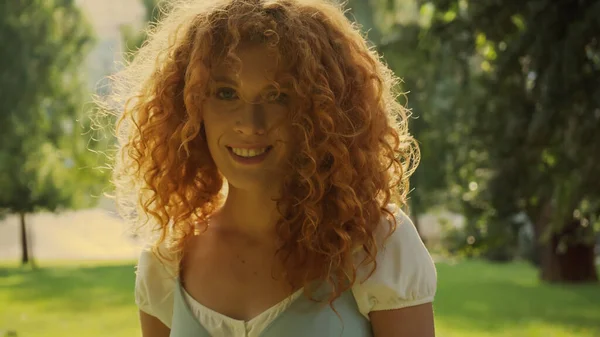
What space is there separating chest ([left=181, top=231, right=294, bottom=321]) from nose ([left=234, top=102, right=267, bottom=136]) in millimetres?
211

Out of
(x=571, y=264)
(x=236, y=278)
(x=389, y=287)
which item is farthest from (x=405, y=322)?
(x=571, y=264)

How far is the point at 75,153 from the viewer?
13781mm

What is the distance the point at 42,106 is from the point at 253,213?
12.0m

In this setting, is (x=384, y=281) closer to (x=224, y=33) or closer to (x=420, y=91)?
(x=224, y=33)

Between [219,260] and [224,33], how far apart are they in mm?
377

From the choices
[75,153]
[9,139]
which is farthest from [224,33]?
[75,153]

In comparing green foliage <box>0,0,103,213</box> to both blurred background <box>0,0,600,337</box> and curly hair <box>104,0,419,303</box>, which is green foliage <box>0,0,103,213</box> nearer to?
blurred background <box>0,0,600,337</box>

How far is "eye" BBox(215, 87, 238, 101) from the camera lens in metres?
1.42

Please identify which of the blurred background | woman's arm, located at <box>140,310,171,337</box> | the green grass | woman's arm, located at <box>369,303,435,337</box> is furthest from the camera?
the green grass

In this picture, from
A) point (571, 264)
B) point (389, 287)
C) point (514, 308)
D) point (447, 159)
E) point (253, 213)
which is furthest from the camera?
point (571, 264)

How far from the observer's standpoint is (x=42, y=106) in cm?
1283

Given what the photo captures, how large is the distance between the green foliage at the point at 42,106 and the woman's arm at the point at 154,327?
31.7ft

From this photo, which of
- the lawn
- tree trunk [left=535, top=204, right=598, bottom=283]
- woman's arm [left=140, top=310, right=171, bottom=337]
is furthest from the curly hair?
tree trunk [left=535, top=204, right=598, bottom=283]

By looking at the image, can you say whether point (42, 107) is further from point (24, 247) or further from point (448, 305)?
point (448, 305)
